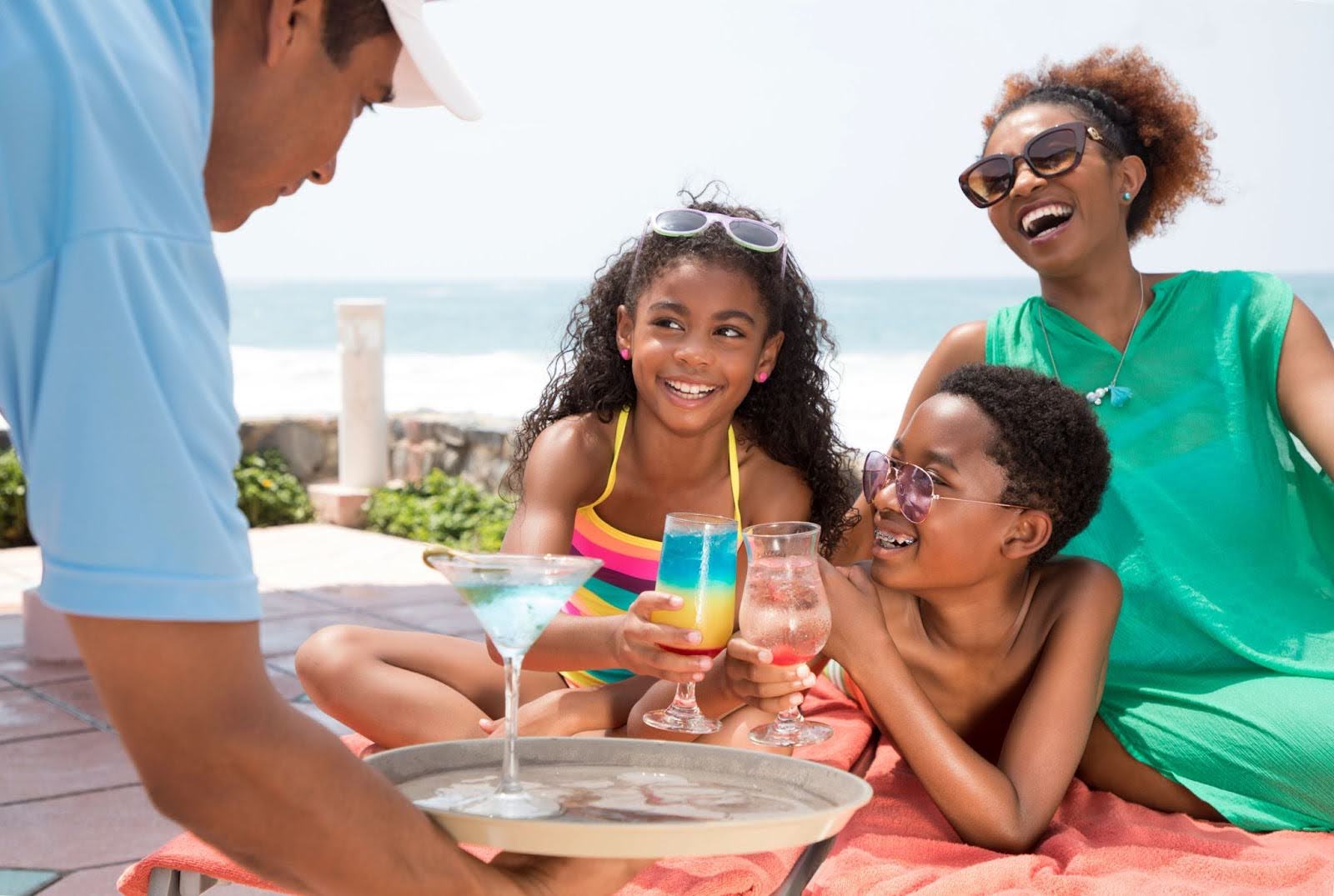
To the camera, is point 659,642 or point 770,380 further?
point 770,380

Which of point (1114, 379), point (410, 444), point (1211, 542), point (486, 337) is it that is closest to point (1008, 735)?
point (1211, 542)

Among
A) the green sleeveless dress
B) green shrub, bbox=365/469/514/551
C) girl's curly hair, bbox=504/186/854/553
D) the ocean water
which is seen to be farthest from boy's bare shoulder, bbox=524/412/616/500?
the ocean water

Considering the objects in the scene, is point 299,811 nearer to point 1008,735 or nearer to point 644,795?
point 644,795

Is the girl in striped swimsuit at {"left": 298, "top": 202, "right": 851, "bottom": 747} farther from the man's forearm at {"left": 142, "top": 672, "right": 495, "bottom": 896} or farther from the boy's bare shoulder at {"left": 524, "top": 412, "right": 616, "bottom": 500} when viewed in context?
the man's forearm at {"left": 142, "top": 672, "right": 495, "bottom": 896}

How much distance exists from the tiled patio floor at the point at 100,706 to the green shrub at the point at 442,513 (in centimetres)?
39

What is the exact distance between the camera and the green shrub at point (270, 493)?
32.8 ft

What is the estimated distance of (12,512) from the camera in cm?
893

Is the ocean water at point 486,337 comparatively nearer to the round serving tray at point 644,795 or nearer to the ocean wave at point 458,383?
the ocean wave at point 458,383

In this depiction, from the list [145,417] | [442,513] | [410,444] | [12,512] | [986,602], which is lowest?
[442,513]

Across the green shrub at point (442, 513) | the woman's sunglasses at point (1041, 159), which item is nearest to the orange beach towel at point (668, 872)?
the woman's sunglasses at point (1041, 159)

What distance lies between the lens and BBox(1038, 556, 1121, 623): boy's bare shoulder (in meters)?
3.10

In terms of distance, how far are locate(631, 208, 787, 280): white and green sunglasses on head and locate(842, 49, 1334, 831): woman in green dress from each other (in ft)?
2.45

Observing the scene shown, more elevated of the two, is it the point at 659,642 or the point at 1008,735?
the point at 659,642

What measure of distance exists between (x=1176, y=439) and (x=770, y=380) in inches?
46.1
